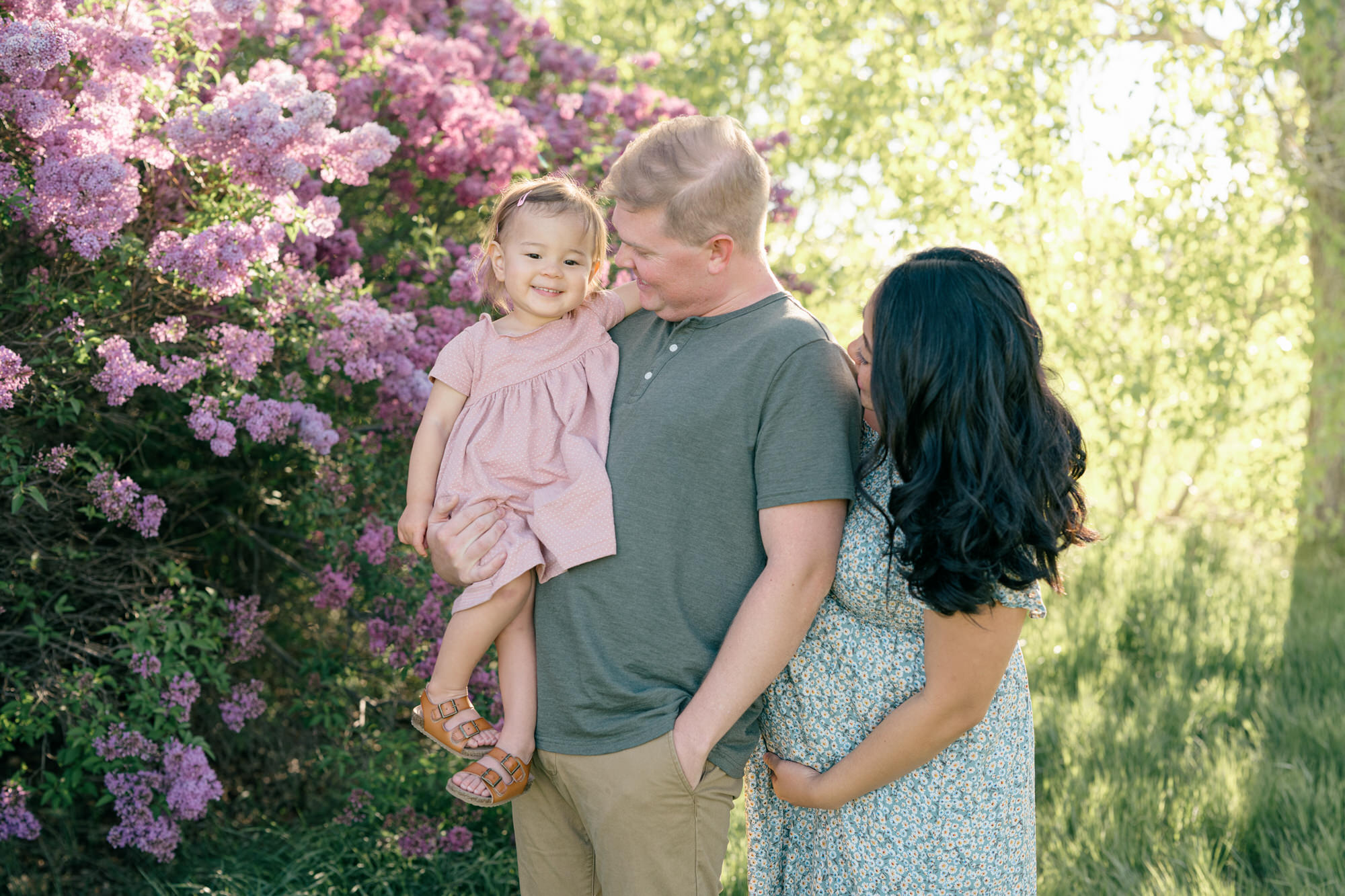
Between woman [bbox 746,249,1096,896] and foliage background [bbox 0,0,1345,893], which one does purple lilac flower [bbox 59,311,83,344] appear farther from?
woman [bbox 746,249,1096,896]

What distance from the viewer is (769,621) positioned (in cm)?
192

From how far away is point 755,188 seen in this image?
210 centimetres

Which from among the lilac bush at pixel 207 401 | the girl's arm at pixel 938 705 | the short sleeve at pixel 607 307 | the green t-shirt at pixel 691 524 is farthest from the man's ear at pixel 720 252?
the lilac bush at pixel 207 401

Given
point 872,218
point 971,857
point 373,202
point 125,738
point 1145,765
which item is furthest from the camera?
point 872,218

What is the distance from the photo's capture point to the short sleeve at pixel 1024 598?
1.77 meters

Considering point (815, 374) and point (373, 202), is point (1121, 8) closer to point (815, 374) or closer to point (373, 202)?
point (373, 202)

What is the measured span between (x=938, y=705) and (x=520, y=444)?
971 millimetres

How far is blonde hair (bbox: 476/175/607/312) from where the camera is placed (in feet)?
7.58

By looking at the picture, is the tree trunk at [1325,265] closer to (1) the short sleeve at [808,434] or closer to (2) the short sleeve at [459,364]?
(1) the short sleeve at [808,434]

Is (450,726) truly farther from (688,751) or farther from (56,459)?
(56,459)

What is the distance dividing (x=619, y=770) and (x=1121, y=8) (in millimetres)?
7314

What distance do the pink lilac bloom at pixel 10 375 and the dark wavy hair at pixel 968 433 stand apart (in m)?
1.97

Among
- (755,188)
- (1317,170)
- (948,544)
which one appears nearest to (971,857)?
(948,544)

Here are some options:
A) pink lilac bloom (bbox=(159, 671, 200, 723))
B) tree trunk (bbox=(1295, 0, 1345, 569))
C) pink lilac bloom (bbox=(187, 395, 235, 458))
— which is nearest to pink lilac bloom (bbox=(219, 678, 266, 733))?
pink lilac bloom (bbox=(159, 671, 200, 723))
